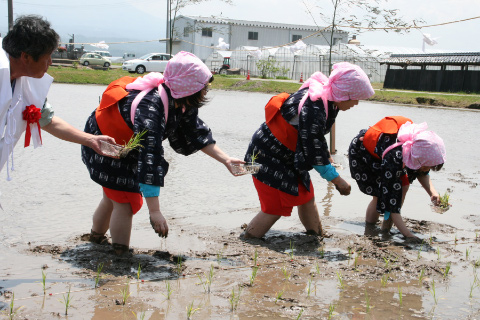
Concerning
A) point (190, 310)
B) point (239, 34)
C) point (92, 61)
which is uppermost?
point (239, 34)

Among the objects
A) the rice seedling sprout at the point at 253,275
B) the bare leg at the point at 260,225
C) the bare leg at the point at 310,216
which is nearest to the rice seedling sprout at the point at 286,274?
the rice seedling sprout at the point at 253,275

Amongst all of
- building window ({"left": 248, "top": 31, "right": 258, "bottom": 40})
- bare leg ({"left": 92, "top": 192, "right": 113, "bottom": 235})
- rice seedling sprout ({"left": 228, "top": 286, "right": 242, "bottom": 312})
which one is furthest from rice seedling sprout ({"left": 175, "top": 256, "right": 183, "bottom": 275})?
building window ({"left": 248, "top": 31, "right": 258, "bottom": 40})

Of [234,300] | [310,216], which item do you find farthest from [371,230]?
[234,300]

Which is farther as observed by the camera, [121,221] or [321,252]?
[321,252]

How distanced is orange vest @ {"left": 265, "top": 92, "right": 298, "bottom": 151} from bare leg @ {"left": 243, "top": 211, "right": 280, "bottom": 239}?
0.57 meters

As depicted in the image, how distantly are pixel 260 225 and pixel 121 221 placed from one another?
1203 mm

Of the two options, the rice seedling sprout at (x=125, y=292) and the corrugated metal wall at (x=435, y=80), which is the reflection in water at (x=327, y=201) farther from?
the corrugated metal wall at (x=435, y=80)

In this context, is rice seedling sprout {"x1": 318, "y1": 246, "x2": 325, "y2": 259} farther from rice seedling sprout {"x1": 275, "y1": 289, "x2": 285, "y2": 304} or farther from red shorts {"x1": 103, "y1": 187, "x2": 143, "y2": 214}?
red shorts {"x1": 103, "y1": 187, "x2": 143, "y2": 214}

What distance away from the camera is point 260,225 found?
465 centimetres

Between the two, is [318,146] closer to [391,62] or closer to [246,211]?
[246,211]

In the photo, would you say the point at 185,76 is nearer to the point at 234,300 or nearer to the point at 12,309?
the point at 234,300

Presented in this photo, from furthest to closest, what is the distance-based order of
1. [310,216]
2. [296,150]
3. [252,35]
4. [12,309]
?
[252,35] → [310,216] → [296,150] → [12,309]

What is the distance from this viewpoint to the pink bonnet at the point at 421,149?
4.57 metres

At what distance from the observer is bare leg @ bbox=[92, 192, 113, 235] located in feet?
13.8
